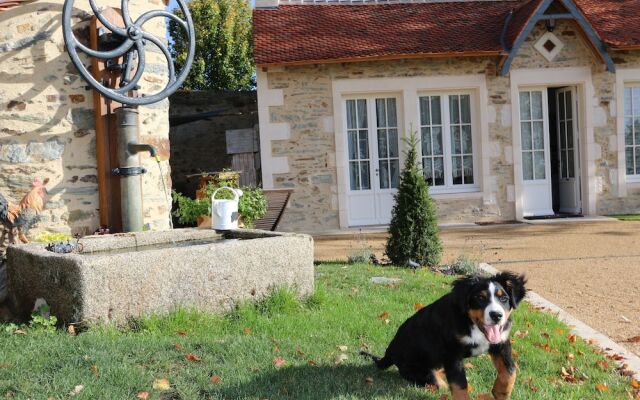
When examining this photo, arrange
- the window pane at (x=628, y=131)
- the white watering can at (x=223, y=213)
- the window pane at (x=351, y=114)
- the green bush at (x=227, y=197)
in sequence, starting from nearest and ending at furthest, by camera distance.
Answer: the white watering can at (x=223, y=213)
the green bush at (x=227, y=197)
the window pane at (x=351, y=114)
the window pane at (x=628, y=131)

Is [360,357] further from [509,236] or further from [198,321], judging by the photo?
[509,236]

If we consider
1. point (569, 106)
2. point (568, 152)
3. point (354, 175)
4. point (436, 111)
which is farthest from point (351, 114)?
point (568, 152)

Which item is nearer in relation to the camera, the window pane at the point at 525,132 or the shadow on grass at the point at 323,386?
the shadow on grass at the point at 323,386

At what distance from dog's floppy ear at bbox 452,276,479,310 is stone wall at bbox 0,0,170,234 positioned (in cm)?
441

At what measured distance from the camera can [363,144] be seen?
11.7 metres

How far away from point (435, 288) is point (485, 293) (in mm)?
2936

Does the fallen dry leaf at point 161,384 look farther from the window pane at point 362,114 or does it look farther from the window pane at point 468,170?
the window pane at point 468,170

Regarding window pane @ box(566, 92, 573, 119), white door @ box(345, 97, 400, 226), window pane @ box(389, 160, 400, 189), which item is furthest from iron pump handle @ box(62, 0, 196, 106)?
window pane @ box(566, 92, 573, 119)

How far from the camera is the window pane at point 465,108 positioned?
11.8m

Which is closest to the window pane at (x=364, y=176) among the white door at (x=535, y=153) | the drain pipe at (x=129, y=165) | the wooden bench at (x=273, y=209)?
the white door at (x=535, y=153)

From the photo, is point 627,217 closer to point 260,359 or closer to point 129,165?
point 129,165

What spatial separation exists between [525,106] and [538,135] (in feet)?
1.90

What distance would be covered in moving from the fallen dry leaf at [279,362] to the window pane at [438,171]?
8.47m

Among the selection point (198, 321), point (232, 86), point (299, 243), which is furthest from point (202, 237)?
point (232, 86)
